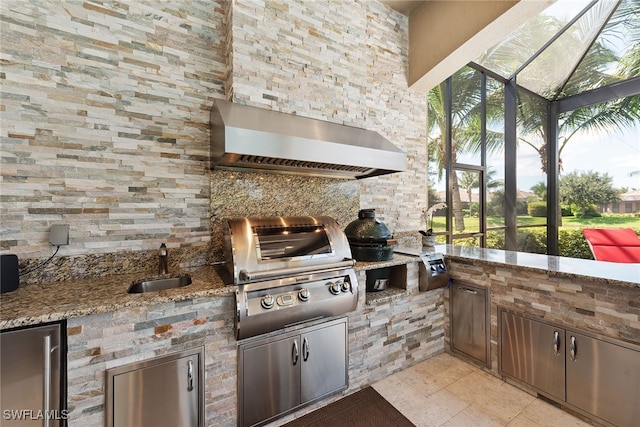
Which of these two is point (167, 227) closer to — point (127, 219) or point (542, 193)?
point (127, 219)

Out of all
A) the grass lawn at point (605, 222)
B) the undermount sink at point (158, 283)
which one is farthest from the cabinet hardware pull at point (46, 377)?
the grass lawn at point (605, 222)

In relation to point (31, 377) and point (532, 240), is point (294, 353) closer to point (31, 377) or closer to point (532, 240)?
point (31, 377)

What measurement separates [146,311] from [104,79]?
1.72 m

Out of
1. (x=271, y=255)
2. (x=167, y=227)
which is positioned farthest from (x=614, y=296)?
(x=167, y=227)

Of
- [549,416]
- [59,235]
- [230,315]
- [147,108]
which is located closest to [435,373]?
[549,416]

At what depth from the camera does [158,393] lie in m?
1.48

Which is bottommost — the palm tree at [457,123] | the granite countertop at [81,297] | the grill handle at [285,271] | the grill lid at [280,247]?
the granite countertop at [81,297]

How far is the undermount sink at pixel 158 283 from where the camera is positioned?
1.79 m

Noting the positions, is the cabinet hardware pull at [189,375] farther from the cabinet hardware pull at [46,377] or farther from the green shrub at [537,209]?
the green shrub at [537,209]

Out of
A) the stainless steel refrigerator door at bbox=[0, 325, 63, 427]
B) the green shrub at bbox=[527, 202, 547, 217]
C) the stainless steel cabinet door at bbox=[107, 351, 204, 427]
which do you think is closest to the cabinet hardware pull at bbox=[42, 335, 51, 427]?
the stainless steel refrigerator door at bbox=[0, 325, 63, 427]

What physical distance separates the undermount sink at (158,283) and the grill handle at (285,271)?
48cm

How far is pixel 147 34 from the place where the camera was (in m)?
2.07

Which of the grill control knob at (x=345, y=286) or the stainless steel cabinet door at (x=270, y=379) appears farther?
the grill control knob at (x=345, y=286)

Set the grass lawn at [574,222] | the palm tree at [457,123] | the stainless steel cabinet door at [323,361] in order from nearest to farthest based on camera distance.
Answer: the stainless steel cabinet door at [323,361]
the palm tree at [457,123]
the grass lawn at [574,222]
